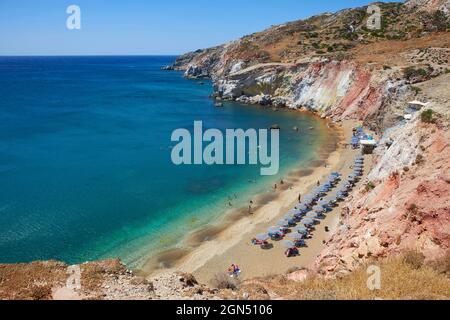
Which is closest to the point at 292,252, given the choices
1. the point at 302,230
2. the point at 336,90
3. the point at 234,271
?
the point at 302,230

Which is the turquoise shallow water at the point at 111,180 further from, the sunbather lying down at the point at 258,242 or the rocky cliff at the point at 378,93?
the rocky cliff at the point at 378,93

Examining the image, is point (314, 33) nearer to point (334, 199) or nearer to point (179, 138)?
point (179, 138)

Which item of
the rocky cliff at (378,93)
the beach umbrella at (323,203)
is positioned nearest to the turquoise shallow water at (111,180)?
the beach umbrella at (323,203)

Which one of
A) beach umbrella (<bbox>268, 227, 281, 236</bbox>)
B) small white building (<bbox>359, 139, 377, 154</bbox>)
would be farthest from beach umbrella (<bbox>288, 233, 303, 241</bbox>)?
small white building (<bbox>359, 139, 377, 154</bbox>)

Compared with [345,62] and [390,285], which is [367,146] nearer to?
[345,62]

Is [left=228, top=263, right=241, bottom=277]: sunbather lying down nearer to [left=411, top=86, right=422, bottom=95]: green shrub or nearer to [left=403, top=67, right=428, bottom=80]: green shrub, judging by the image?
[left=411, top=86, right=422, bottom=95]: green shrub
